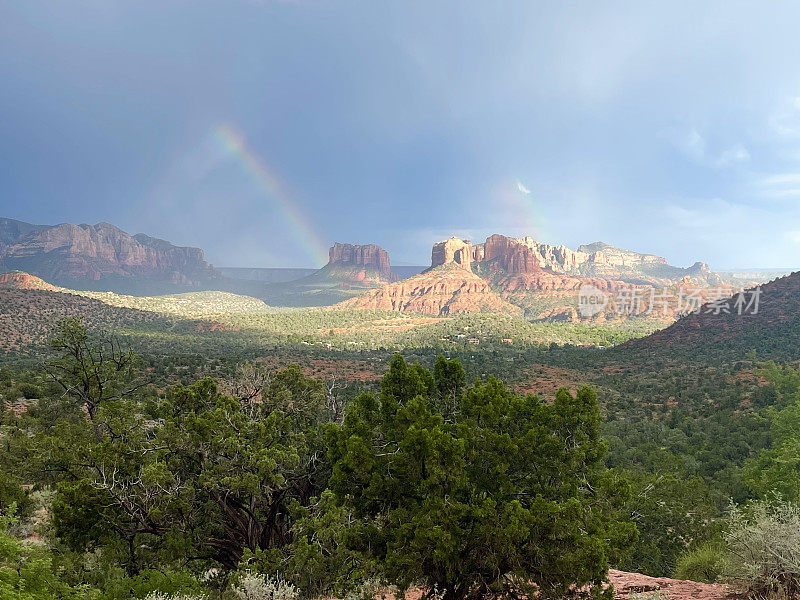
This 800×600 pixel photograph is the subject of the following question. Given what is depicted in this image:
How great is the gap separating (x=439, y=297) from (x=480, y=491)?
16412 cm

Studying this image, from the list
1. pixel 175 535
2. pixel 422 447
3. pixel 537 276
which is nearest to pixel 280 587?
pixel 175 535

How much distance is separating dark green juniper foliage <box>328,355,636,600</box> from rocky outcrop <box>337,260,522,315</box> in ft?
501

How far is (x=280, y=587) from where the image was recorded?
23.9 feet

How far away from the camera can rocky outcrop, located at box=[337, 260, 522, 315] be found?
164 m

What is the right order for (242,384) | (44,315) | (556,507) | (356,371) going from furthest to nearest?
(44,315) → (356,371) → (242,384) → (556,507)

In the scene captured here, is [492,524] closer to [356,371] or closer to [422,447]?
[422,447]

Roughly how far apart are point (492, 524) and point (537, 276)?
7304 inches

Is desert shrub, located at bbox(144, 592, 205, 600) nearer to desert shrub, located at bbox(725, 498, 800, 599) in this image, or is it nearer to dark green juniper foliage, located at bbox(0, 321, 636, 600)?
dark green juniper foliage, located at bbox(0, 321, 636, 600)

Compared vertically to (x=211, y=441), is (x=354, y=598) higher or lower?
lower

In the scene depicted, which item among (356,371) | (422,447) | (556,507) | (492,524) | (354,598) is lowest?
(356,371)

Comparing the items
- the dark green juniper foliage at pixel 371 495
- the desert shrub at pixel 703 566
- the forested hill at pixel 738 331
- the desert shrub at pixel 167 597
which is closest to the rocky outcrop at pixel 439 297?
the forested hill at pixel 738 331

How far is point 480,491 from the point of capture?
771 cm

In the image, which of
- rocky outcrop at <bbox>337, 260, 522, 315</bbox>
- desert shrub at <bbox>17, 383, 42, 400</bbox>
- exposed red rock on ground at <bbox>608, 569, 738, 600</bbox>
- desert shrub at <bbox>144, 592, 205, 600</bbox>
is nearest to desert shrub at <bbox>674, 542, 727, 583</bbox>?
exposed red rock on ground at <bbox>608, 569, 738, 600</bbox>

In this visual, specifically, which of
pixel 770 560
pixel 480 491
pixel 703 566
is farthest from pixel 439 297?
pixel 770 560
